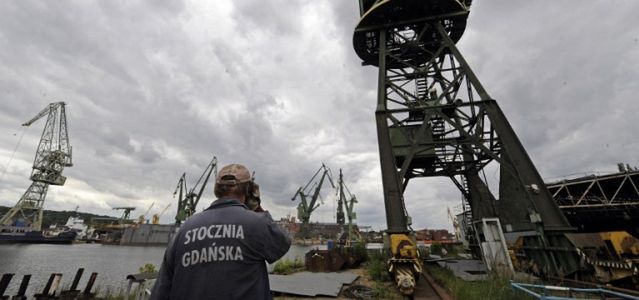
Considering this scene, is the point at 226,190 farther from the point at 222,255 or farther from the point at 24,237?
the point at 24,237

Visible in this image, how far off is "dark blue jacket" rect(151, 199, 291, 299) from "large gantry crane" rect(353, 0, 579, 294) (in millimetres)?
5445

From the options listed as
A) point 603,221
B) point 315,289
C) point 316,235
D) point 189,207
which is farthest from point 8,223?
point 316,235

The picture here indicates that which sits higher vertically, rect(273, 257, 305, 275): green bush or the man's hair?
the man's hair

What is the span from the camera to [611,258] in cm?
564

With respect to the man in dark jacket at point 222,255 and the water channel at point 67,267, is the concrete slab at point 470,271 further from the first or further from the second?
the water channel at point 67,267

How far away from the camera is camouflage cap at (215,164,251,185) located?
1955mm

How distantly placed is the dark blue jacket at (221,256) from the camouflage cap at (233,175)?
0.16 meters

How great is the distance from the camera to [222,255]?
65.6 inches

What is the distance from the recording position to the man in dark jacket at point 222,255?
159cm

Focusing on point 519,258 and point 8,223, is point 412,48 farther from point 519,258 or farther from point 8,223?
point 8,223

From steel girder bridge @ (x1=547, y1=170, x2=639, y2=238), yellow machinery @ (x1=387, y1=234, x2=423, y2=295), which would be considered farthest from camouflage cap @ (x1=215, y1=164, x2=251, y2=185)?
steel girder bridge @ (x1=547, y1=170, x2=639, y2=238)

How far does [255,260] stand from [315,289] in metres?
6.30

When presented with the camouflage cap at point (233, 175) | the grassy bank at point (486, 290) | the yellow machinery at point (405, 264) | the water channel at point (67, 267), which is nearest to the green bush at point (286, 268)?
the water channel at point (67, 267)

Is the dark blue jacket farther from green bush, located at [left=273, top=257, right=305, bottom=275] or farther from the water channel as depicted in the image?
the water channel
